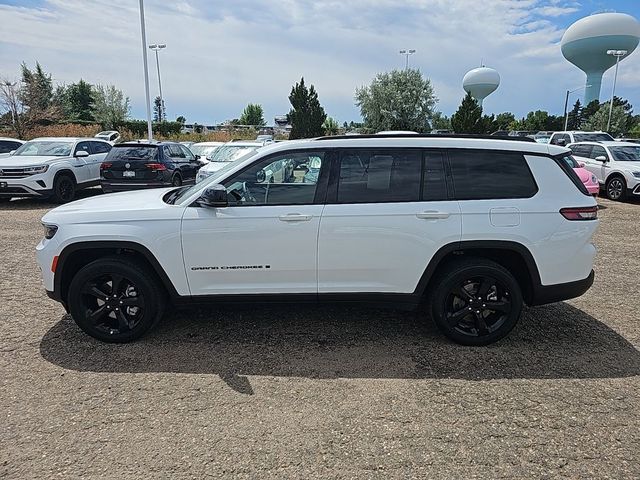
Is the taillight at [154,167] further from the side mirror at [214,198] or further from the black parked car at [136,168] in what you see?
the side mirror at [214,198]

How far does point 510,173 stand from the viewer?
3.94 m

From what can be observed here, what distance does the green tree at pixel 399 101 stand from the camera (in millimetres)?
45469

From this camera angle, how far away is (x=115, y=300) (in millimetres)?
3961

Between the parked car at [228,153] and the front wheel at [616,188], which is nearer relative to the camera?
the parked car at [228,153]

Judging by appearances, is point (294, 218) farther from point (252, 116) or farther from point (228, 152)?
point (252, 116)

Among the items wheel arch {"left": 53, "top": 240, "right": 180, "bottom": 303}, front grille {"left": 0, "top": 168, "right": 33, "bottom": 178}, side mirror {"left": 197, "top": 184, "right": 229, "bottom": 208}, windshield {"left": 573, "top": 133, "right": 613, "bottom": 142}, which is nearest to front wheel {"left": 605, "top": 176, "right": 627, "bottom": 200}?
windshield {"left": 573, "top": 133, "right": 613, "bottom": 142}

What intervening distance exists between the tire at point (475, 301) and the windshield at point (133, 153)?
10.1 metres

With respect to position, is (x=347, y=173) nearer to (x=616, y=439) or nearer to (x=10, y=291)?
(x=616, y=439)

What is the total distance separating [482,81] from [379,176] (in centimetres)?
6501

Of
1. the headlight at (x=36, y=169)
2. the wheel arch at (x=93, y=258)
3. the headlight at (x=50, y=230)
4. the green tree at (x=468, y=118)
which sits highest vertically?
the green tree at (x=468, y=118)

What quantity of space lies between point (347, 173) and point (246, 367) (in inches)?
Result: 72.2

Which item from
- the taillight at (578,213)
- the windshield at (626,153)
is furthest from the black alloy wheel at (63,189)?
the windshield at (626,153)

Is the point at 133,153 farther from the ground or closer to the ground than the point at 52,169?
farther from the ground

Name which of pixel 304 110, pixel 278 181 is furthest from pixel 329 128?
pixel 278 181
